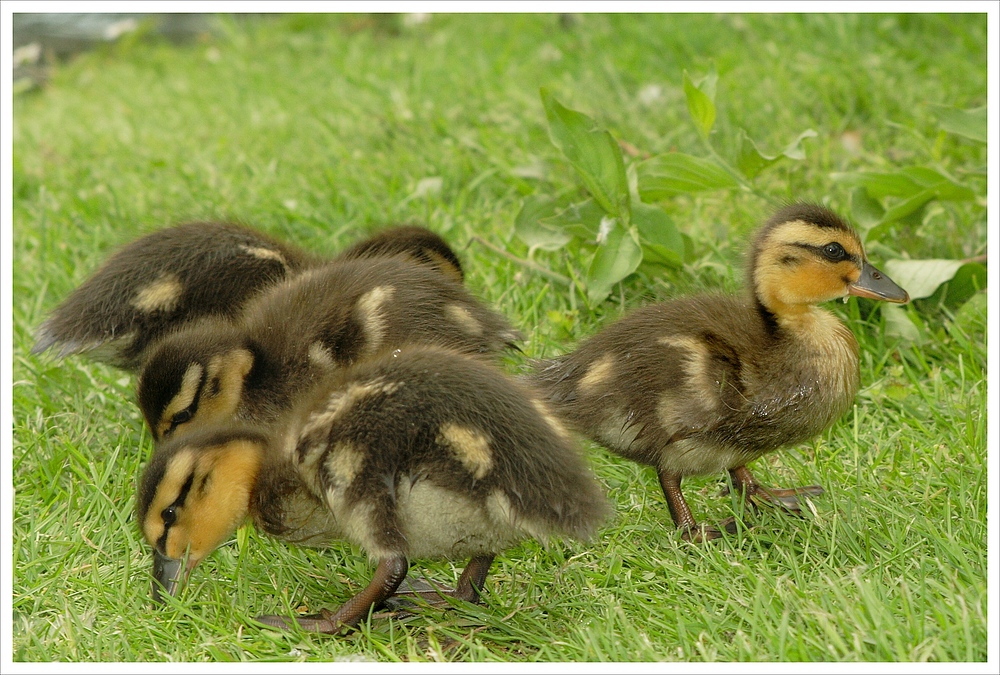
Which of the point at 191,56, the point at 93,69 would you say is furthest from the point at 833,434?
the point at 93,69

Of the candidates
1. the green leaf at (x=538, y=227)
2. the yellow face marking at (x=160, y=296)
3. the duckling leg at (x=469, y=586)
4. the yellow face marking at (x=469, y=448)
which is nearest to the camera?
the yellow face marking at (x=469, y=448)

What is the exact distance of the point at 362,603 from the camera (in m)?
2.26

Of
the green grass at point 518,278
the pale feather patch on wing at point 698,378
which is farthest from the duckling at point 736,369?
the green grass at point 518,278

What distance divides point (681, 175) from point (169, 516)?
172cm

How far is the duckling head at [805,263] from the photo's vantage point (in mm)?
2635

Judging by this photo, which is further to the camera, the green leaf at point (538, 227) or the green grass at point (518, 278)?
the green leaf at point (538, 227)

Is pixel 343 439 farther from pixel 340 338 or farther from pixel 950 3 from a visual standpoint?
pixel 950 3

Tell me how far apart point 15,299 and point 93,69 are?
3.48m

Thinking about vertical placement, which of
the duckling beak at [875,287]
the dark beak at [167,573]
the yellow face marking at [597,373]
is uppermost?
the duckling beak at [875,287]

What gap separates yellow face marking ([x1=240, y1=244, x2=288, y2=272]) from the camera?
311cm

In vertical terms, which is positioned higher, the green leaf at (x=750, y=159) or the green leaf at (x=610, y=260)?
the green leaf at (x=750, y=159)

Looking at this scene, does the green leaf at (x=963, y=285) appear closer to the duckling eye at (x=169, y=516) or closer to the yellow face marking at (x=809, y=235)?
the yellow face marking at (x=809, y=235)

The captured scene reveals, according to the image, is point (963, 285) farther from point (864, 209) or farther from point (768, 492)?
point (768, 492)

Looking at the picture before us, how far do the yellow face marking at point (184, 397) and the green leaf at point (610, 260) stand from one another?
110 centimetres
